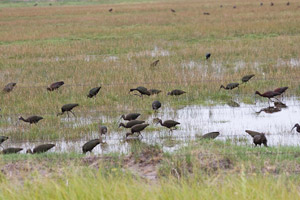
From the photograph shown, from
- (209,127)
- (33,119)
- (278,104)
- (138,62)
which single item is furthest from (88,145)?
(138,62)

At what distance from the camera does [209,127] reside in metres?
10.9

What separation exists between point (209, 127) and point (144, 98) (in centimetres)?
290

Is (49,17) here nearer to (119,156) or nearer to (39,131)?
(39,131)

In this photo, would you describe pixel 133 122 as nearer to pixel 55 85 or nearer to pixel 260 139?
pixel 260 139

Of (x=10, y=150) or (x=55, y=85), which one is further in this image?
(x=55, y=85)

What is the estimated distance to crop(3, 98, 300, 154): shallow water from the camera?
9734mm

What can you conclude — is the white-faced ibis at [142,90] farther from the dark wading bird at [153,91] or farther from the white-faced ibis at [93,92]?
the white-faced ibis at [93,92]

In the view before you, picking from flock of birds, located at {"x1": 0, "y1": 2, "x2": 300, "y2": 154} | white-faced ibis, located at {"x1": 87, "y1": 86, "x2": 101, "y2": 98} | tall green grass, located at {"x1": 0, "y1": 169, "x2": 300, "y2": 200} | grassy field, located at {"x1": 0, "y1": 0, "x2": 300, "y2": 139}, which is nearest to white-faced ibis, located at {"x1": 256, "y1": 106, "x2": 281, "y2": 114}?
flock of birds, located at {"x1": 0, "y1": 2, "x2": 300, "y2": 154}

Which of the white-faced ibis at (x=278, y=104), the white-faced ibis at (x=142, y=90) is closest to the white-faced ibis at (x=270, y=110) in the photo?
the white-faced ibis at (x=278, y=104)

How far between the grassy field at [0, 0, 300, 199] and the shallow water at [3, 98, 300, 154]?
0.38 m

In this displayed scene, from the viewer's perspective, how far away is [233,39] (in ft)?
79.4

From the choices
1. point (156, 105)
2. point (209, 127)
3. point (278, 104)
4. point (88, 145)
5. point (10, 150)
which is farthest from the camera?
point (278, 104)

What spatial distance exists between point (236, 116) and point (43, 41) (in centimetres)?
1689

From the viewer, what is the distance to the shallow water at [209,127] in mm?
9734
